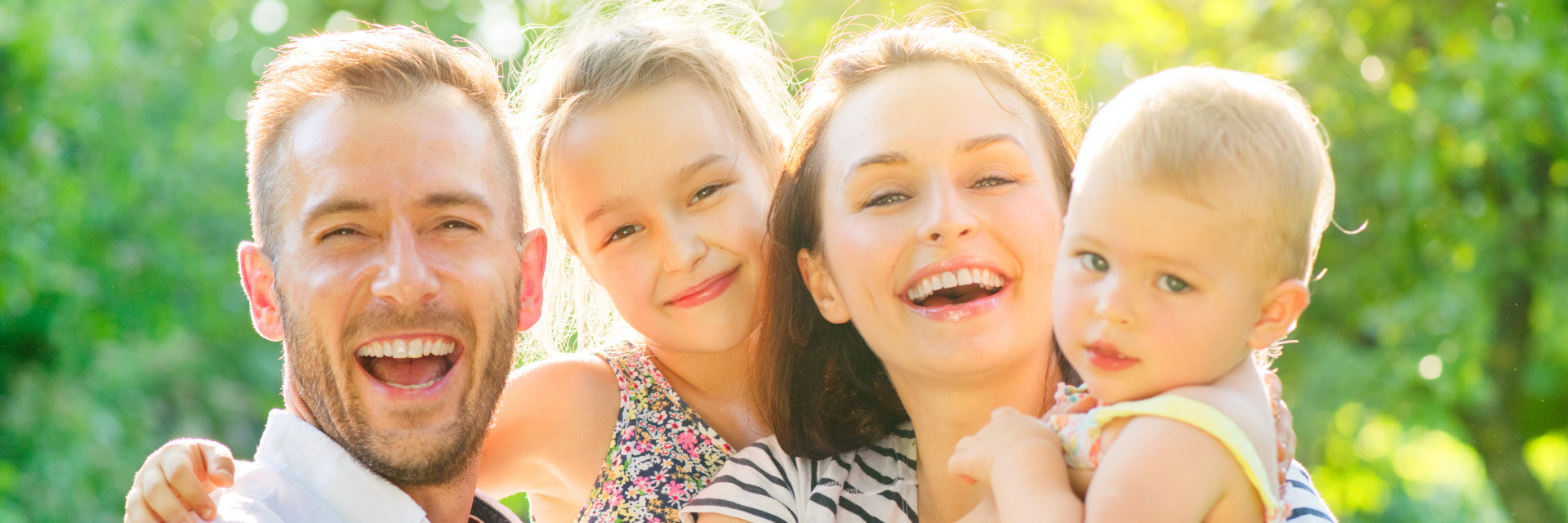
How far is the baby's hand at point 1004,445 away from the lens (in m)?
1.85

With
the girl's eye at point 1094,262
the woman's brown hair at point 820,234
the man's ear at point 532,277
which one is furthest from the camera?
the man's ear at point 532,277

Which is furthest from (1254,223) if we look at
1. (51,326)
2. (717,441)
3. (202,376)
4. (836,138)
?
(202,376)

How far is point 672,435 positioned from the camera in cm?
280

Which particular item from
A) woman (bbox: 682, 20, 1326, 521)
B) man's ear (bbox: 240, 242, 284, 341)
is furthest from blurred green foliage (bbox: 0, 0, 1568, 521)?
woman (bbox: 682, 20, 1326, 521)

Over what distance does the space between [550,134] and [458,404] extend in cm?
68

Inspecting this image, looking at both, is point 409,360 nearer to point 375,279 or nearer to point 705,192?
point 375,279

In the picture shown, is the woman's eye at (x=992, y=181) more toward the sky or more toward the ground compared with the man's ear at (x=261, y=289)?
more toward the ground

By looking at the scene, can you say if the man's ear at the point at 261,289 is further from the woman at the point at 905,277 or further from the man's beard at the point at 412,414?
the woman at the point at 905,277

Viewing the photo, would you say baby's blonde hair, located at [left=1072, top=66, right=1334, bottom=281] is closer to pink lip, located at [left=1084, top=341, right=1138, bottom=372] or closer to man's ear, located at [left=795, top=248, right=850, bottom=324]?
pink lip, located at [left=1084, top=341, right=1138, bottom=372]

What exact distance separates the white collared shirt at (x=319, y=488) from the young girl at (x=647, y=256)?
1.52 ft

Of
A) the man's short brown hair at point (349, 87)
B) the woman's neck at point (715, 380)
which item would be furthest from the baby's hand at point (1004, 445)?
the man's short brown hair at point (349, 87)

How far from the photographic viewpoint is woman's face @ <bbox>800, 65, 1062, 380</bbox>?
220 cm

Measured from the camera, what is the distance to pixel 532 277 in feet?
8.82

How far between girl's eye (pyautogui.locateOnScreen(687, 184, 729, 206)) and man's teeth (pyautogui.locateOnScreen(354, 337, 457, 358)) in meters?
0.62
